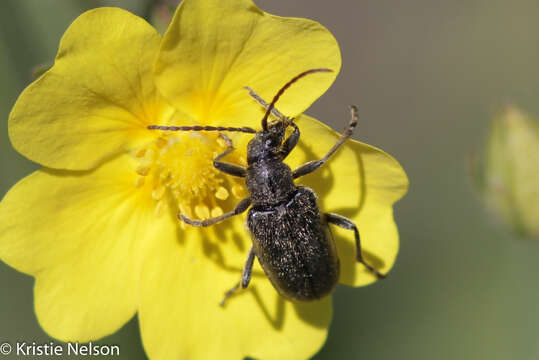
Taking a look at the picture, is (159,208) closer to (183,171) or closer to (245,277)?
(183,171)

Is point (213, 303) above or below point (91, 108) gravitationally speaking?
below

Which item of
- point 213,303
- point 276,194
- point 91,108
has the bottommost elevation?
point 213,303

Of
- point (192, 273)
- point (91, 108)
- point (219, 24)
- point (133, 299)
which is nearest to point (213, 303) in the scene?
point (192, 273)

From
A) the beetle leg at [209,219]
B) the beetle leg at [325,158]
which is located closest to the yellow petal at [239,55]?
the beetle leg at [325,158]

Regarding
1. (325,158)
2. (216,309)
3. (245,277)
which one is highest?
(325,158)

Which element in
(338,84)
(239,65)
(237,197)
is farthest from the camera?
(338,84)

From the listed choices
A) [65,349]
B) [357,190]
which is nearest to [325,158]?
[357,190]

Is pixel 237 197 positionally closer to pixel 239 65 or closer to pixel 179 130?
pixel 179 130

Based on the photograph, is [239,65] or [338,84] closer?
[239,65]
